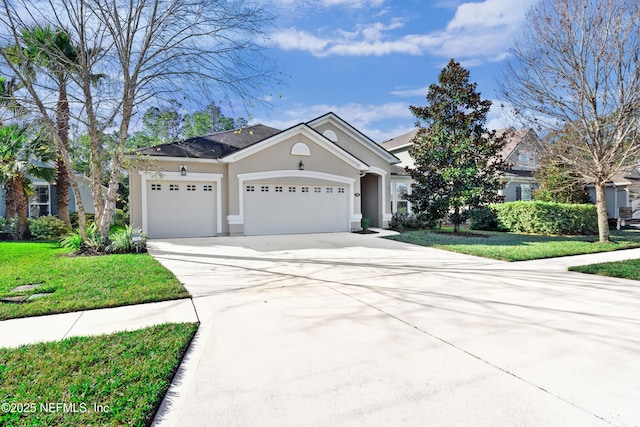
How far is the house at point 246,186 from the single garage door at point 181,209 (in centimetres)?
3

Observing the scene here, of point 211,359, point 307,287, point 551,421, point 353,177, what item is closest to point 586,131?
point 353,177

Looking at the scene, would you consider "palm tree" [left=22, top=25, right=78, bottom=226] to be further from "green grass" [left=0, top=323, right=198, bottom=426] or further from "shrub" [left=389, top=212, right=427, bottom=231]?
"shrub" [left=389, top=212, right=427, bottom=231]

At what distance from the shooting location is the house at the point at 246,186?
12.4m

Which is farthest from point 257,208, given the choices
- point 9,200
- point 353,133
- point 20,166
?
point 9,200

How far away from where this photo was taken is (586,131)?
1115 cm

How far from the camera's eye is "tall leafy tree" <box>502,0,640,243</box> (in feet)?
33.3

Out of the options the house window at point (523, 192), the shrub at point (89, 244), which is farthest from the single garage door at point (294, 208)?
the house window at point (523, 192)

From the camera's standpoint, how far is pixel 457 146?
13352 mm

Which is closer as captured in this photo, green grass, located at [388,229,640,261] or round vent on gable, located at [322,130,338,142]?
green grass, located at [388,229,640,261]

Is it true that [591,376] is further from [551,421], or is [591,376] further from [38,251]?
[38,251]

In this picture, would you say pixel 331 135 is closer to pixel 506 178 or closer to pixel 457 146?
pixel 457 146

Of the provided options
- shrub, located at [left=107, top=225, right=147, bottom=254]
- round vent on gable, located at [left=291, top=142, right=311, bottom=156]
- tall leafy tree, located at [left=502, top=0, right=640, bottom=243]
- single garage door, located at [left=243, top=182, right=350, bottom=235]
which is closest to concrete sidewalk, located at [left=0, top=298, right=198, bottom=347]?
shrub, located at [left=107, top=225, right=147, bottom=254]

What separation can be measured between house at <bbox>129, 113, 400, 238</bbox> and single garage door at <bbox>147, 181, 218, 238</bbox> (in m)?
0.03

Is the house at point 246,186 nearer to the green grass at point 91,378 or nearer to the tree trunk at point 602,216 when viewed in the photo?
the tree trunk at point 602,216
